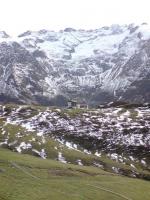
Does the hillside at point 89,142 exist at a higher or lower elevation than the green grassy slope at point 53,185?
higher

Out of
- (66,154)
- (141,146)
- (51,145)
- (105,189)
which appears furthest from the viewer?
(141,146)

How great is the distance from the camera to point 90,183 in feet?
211

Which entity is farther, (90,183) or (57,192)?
(90,183)

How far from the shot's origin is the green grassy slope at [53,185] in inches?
1923

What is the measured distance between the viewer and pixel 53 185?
56.3 m

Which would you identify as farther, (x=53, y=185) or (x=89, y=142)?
(x=89, y=142)

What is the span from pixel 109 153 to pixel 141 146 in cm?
1442

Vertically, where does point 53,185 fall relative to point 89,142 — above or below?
below

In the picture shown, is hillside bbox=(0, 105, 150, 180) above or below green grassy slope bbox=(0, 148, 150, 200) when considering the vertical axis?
above

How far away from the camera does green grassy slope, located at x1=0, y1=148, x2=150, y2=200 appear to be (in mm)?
48844

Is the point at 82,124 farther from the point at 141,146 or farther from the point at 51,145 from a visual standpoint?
the point at 51,145

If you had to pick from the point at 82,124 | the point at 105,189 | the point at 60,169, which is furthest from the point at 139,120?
the point at 105,189

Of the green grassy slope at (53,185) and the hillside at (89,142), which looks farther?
the hillside at (89,142)

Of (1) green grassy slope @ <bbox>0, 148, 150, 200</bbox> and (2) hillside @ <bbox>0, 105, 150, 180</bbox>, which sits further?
(2) hillside @ <bbox>0, 105, 150, 180</bbox>
